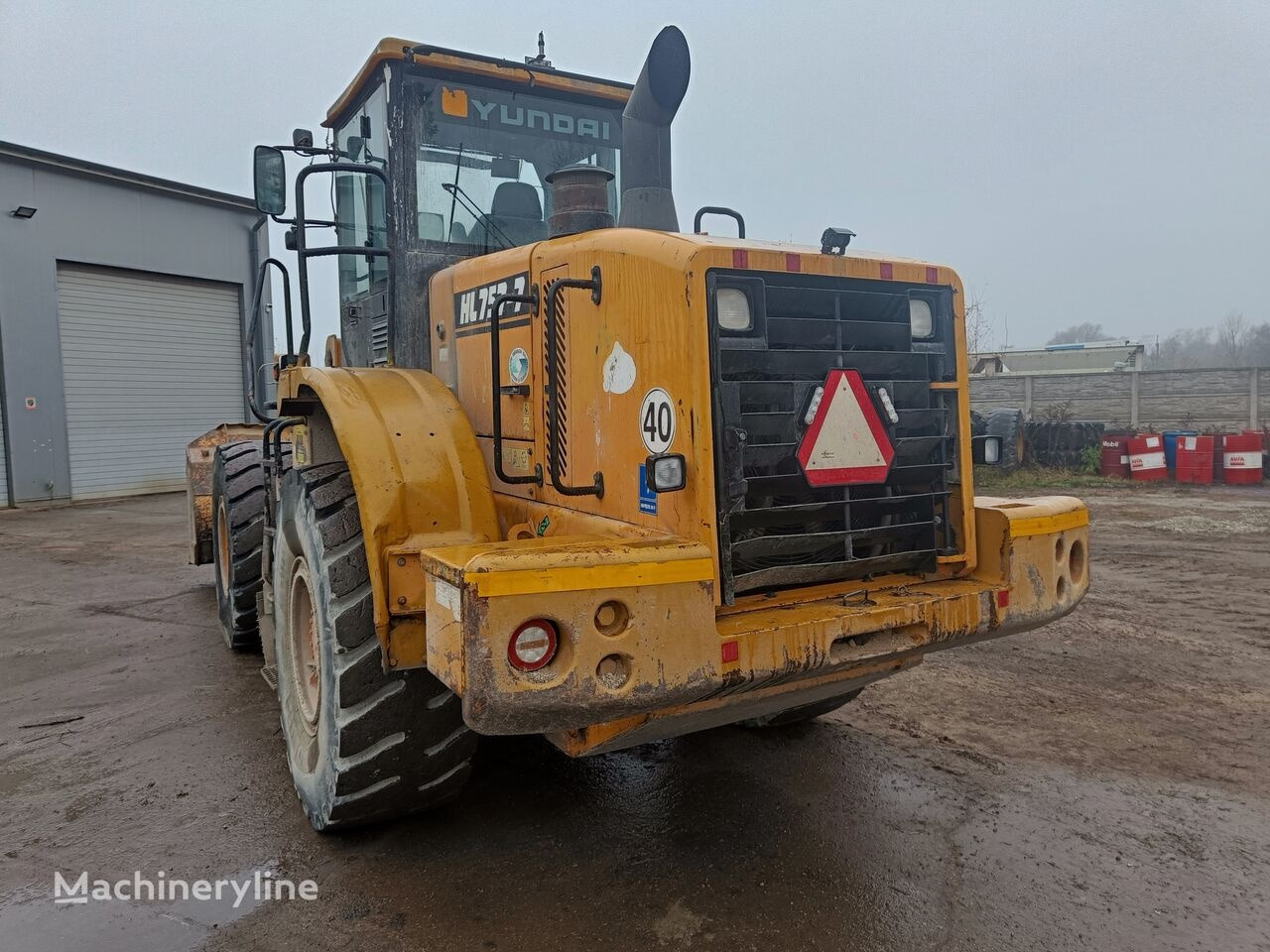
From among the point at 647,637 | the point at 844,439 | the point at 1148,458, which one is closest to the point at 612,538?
the point at 647,637

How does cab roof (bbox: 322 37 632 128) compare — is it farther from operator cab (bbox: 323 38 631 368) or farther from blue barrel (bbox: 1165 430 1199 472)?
blue barrel (bbox: 1165 430 1199 472)

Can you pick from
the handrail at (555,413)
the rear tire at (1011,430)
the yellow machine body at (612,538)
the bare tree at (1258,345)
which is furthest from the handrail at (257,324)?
the bare tree at (1258,345)

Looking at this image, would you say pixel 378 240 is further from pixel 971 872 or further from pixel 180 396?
pixel 180 396

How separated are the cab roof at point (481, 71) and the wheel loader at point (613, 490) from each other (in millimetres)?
19

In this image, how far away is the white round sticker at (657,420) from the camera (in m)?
2.84

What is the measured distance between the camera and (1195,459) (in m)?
15.0

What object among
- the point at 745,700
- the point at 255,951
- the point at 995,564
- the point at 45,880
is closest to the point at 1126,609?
the point at 995,564

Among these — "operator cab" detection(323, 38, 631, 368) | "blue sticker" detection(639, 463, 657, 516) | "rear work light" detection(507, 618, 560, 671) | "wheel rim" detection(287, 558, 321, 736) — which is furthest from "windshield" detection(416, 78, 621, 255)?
"rear work light" detection(507, 618, 560, 671)

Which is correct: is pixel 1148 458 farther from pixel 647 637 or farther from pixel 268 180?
pixel 647 637

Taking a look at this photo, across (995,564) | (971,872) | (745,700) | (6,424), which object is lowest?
(971,872)

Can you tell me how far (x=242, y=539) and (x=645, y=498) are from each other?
3.96 m

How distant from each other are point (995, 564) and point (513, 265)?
2.14 metres

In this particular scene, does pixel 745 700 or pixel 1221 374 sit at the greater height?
pixel 1221 374

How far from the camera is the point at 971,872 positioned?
318 centimetres
